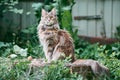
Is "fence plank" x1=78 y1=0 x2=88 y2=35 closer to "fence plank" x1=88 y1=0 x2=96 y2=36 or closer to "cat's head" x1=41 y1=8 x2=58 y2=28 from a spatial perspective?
"fence plank" x1=88 y1=0 x2=96 y2=36

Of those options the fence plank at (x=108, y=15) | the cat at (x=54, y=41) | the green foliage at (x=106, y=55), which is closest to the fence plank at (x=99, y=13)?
the fence plank at (x=108, y=15)

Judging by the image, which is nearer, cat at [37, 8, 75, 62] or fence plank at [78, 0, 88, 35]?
cat at [37, 8, 75, 62]

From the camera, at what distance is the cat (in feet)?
19.6

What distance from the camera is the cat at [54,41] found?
19.6 ft

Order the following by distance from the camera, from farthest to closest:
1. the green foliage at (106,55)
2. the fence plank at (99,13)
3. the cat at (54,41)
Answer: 1. the fence plank at (99,13)
2. the cat at (54,41)
3. the green foliage at (106,55)

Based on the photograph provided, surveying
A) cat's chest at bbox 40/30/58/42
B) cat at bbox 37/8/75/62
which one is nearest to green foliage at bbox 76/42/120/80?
cat at bbox 37/8/75/62

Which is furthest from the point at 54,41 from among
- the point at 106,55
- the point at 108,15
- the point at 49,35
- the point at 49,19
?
the point at 108,15

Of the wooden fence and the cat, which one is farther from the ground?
the cat

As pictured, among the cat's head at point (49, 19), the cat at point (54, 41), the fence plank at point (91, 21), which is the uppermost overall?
the cat's head at point (49, 19)

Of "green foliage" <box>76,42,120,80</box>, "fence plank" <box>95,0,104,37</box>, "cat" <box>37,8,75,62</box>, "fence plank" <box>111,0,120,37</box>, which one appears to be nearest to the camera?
"green foliage" <box>76,42,120,80</box>

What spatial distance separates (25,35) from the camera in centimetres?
1035

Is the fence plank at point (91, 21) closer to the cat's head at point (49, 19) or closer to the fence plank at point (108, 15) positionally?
the fence plank at point (108, 15)

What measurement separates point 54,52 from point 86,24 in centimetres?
543

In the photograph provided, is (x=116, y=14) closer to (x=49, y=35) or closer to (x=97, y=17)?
(x=97, y=17)
